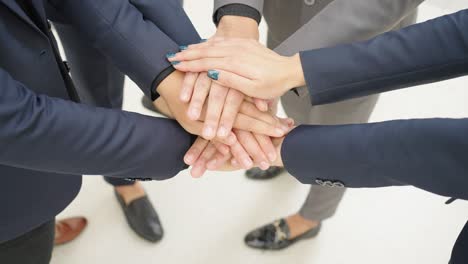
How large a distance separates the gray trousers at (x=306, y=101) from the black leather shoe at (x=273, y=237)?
0.23m

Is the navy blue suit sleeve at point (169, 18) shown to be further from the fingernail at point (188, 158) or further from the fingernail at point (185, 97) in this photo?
the fingernail at point (188, 158)

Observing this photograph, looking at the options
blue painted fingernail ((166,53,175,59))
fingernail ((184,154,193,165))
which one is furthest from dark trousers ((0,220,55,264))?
blue painted fingernail ((166,53,175,59))

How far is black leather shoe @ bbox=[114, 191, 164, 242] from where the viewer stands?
1.53m

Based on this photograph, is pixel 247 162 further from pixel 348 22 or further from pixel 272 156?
pixel 348 22

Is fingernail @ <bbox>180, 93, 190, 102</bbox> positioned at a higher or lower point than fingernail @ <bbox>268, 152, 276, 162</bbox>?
higher

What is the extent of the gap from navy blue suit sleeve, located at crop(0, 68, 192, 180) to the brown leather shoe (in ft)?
2.50

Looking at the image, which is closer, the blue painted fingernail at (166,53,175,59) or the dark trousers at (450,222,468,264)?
the dark trousers at (450,222,468,264)

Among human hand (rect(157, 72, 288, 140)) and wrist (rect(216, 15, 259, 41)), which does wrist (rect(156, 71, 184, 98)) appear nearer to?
human hand (rect(157, 72, 288, 140))

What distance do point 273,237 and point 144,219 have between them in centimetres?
45

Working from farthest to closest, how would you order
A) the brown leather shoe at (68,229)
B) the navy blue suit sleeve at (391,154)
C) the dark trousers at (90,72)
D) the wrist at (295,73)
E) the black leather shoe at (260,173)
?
the black leather shoe at (260,173)
the brown leather shoe at (68,229)
the dark trousers at (90,72)
the wrist at (295,73)
the navy blue suit sleeve at (391,154)

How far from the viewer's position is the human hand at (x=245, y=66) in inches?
35.1

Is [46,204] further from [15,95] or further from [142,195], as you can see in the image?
[142,195]

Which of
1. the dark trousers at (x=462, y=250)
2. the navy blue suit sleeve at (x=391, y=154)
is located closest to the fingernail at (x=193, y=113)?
the navy blue suit sleeve at (x=391, y=154)

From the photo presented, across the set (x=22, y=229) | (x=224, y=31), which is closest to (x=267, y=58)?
(x=224, y=31)
